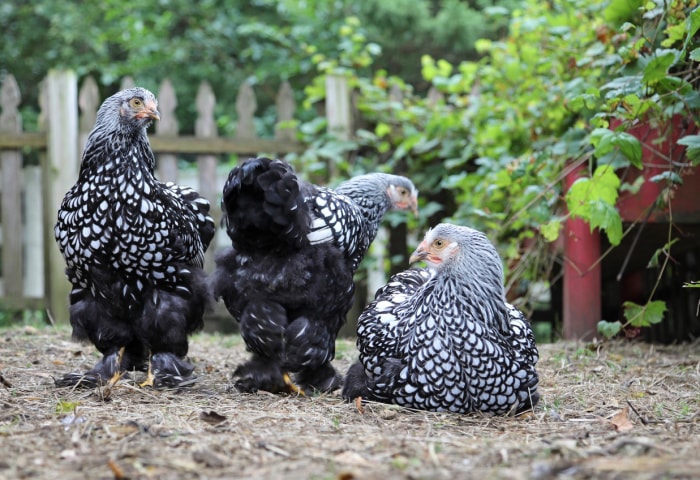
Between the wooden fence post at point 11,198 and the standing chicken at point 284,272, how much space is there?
3710mm

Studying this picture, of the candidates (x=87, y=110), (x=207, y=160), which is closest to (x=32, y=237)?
(x=87, y=110)

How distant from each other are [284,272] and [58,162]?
378 centimetres

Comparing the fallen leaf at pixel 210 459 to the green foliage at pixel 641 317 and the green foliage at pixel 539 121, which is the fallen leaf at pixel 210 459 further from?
the green foliage at pixel 641 317

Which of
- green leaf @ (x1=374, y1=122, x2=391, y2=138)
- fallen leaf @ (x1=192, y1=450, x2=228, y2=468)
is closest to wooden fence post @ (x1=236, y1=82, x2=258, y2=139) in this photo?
green leaf @ (x1=374, y1=122, x2=391, y2=138)

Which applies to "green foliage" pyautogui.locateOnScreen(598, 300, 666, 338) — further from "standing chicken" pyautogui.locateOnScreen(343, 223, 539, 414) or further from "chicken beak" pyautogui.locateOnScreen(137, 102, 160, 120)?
"chicken beak" pyautogui.locateOnScreen(137, 102, 160, 120)

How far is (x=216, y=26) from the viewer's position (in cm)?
1151

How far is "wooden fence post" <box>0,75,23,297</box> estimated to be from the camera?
687 centimetres

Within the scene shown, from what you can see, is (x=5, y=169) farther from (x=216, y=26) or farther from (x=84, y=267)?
(x=216, y=26)

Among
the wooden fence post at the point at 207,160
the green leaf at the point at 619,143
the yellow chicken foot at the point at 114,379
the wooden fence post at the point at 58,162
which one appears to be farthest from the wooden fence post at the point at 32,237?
the green leaf at the point at 619,143

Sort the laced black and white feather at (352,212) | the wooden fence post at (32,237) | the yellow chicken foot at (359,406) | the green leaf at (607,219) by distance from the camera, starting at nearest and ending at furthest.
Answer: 1. the yellow chicken foot at (359,406)
2. the laced black and white feather at (352,212)
3. the green leaf at (607,219)
4. the wooden fence post at (32,237)

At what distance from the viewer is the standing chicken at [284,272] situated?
3729mm

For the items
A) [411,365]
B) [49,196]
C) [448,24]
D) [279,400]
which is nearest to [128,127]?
[279,400]

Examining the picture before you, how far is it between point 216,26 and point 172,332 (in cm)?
841

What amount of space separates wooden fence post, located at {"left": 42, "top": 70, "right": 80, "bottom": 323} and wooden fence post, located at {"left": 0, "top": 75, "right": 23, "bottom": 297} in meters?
0.26
